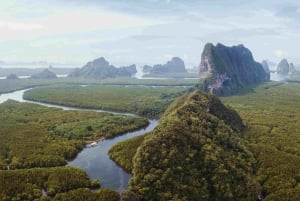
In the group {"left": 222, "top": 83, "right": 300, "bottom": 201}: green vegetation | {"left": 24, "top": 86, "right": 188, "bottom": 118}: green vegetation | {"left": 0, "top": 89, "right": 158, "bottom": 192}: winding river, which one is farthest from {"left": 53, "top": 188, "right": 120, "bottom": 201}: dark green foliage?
{"left": 24, "top": 86, "right": 188, "bottom": 118}: green vegetation

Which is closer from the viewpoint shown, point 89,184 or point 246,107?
point 89,184

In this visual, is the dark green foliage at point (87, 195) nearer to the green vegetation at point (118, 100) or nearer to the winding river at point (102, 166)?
the winding river at point (102, 166)

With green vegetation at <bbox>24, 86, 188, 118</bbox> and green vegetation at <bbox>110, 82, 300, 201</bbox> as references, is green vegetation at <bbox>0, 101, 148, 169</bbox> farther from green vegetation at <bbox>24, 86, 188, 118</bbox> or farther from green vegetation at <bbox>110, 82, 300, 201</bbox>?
green vegetation at <bbox>24, 86, 188, 118</bbox>

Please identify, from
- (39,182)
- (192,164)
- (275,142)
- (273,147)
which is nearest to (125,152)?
(192,164)

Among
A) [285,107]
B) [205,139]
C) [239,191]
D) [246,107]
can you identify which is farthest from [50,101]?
[239,191]

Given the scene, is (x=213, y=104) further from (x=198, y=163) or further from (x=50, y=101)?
(x=50, y=101)

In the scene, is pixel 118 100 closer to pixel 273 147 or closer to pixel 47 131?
pixel 47 131

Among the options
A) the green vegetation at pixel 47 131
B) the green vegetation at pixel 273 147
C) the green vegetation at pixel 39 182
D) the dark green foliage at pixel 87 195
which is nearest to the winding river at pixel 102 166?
the green vegetation at pixel 273 147
